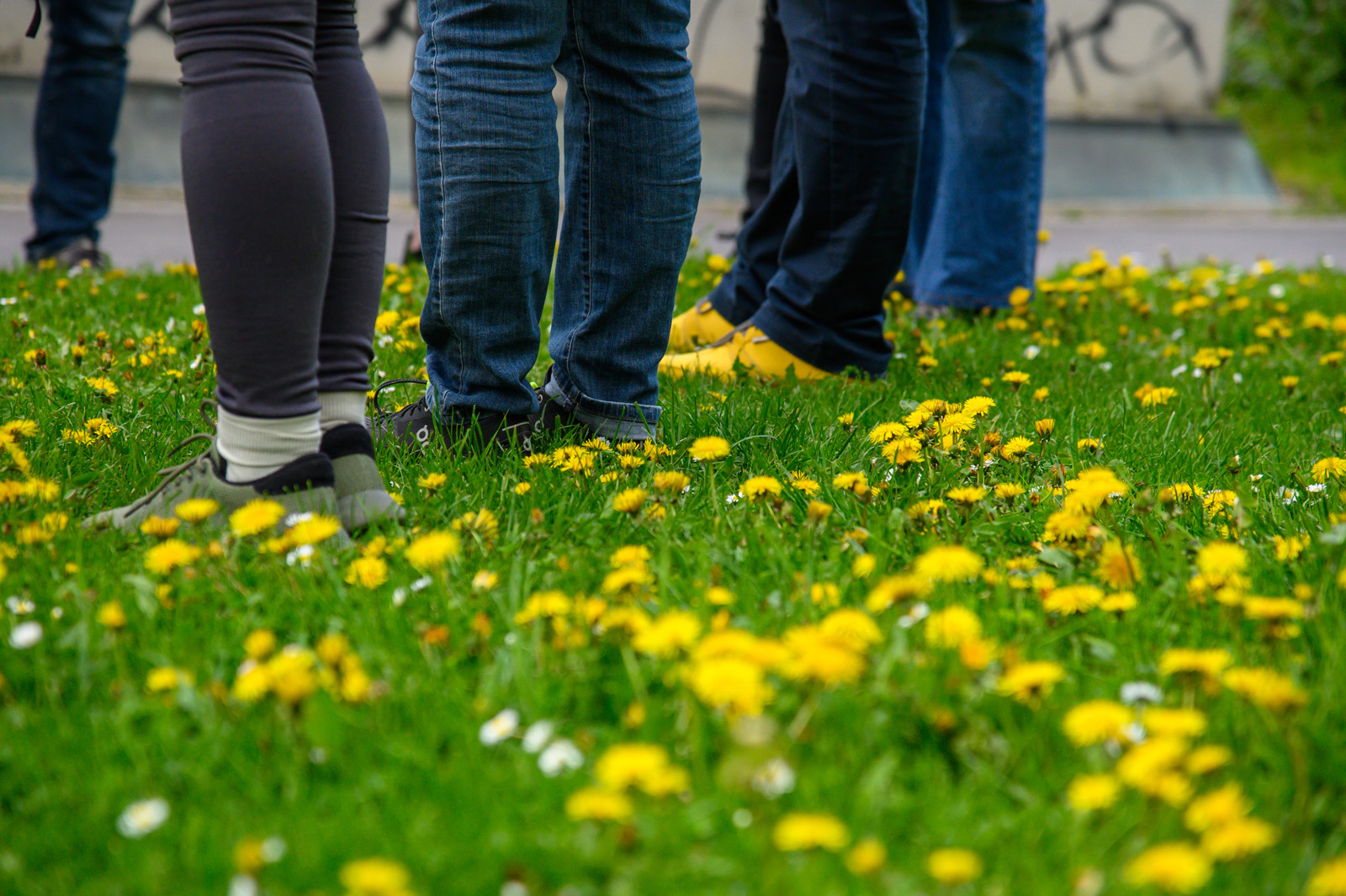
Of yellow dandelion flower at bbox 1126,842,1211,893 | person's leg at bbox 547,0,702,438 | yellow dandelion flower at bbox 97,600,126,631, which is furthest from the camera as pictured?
person's leg at bbox 547,0,702,438

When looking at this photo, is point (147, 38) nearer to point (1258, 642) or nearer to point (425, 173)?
point (425, 173)

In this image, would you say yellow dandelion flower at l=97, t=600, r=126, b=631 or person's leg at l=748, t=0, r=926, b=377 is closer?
yellow dandelion flower at l=97, t=600, r=126, b=631

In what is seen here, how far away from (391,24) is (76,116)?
6300mm

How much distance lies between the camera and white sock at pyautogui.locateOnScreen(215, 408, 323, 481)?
1.52m

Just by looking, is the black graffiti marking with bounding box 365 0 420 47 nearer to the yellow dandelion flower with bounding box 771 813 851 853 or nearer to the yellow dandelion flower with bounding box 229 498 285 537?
the yellow dandelion flower with bounding box 229 498 285 537

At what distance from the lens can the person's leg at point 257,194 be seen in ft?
4.65

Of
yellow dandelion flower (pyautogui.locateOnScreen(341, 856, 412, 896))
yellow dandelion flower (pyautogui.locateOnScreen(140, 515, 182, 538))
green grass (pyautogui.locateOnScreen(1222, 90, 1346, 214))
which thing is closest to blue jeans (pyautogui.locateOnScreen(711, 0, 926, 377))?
yellow dandelion flower (pyautogui.locateOnScreen(140, 515, 182, 538))

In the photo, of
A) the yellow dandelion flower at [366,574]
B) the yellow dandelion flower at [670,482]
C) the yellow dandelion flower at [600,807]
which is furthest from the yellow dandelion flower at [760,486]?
the yellow dandelion flower at [600,807]

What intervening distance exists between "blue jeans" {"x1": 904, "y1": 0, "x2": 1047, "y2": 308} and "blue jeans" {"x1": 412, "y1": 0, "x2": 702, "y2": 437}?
1727 millimetres

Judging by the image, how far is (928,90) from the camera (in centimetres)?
392

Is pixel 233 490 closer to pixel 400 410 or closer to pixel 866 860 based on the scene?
pixel 400 410

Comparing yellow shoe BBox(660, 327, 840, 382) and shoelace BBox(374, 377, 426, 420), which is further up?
shoelace BBox(374, 377, 426, 420)

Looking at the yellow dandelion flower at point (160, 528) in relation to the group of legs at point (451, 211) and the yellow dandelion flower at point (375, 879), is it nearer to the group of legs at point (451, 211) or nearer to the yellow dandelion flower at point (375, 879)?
the group of legs at point (451, 211)

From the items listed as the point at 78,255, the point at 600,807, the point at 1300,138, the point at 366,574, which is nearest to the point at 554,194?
the point at 366,574
